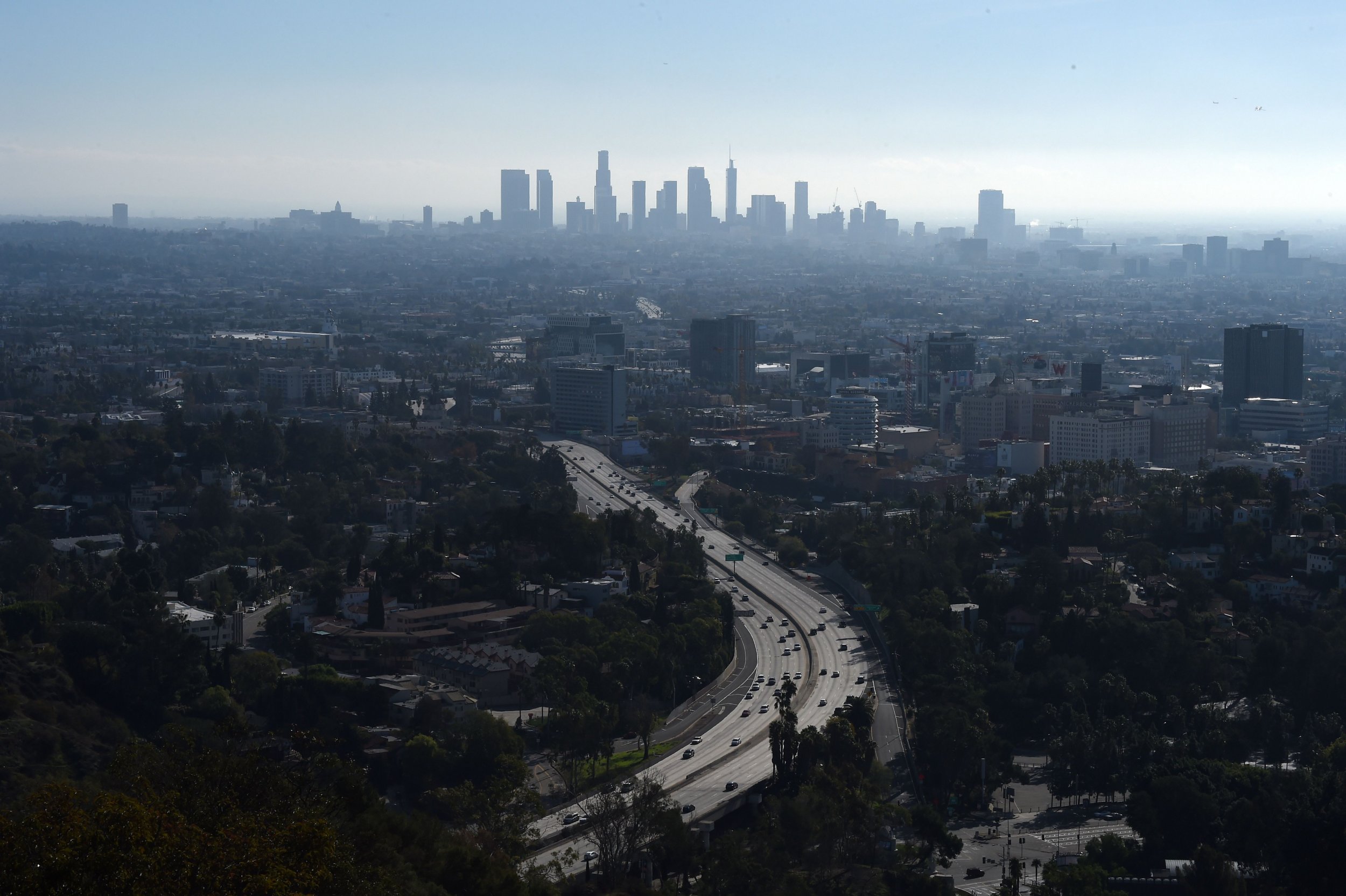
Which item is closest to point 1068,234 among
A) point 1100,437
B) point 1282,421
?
point 1282,421

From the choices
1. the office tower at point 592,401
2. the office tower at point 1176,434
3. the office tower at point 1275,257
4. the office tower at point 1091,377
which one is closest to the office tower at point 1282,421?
the office tower at point 1176,434

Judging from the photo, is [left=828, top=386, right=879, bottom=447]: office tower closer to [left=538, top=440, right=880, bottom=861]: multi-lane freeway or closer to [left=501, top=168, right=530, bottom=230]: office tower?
[left=538, top=440, right=880, bottom=861]: multi-lane freeway

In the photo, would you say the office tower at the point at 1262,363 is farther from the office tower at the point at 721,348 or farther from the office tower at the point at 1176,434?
the office tower at the point at 721,348

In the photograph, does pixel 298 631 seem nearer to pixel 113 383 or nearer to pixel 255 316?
pixel 113 383

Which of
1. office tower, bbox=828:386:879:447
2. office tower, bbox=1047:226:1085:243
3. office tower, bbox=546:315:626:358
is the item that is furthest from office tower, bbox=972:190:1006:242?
office tower, bbox=828:386:879:447

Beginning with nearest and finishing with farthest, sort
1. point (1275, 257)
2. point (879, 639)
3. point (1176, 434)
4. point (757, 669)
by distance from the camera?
1. point (757, 669)
2. point (879, 639)
3. point (1176, 434)
4. point (1275, 257)

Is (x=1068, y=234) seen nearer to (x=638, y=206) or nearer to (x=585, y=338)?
(x=638, y=206)

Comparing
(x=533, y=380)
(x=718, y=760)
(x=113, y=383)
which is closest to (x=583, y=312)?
(x=533, y=380)
